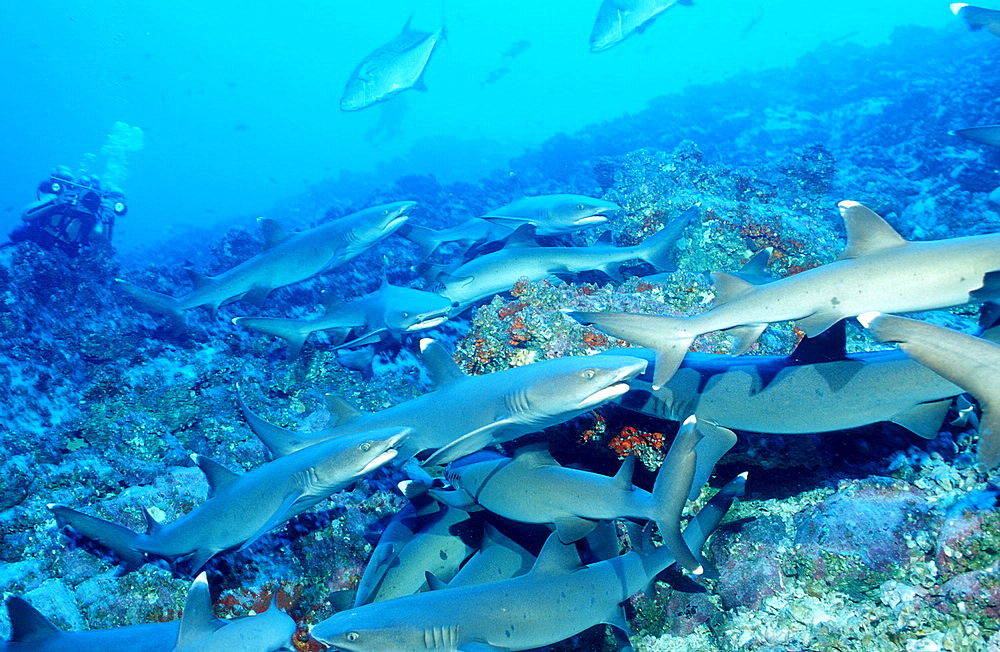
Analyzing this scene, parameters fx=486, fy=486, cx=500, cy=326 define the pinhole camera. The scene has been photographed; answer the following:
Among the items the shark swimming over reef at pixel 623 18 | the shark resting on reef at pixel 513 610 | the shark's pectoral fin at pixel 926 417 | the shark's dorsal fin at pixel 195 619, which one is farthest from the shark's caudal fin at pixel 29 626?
the shark swimming over reef at pixel 623 18

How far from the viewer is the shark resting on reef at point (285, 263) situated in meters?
6.88

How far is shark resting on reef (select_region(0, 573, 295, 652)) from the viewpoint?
9.66 feet

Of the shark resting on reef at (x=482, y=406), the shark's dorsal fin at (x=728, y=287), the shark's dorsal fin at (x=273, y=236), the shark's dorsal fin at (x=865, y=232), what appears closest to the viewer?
the shark's dorsal fin at (x=865, y=232)

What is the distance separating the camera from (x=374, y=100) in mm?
9727

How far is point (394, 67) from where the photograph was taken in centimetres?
956

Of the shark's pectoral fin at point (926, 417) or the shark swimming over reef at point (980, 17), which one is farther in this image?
the shark swimming over reef at point (980, 17)

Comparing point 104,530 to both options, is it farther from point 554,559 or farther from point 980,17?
point 980,17

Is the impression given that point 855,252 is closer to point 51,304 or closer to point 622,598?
point 622,598

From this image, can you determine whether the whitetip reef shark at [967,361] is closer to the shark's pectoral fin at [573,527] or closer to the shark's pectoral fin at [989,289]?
the shark's pectoral fin at [989,289]

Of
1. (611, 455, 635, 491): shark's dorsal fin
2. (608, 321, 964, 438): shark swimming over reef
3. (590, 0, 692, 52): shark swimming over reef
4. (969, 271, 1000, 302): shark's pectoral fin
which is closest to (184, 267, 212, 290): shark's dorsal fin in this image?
(608, 321, 964, 438): shark swimming over reef

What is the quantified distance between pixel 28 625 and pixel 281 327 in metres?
3.81

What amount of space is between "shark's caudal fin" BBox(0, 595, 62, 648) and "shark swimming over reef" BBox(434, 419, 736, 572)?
8.35 feet

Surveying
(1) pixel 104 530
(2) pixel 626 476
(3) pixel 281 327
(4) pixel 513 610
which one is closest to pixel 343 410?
(1) pixel 104 530

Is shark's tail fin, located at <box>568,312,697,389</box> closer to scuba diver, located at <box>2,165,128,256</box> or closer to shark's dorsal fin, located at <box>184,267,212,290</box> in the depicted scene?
shark's dorsal fin, located at <box>184,267,212,290</box>
